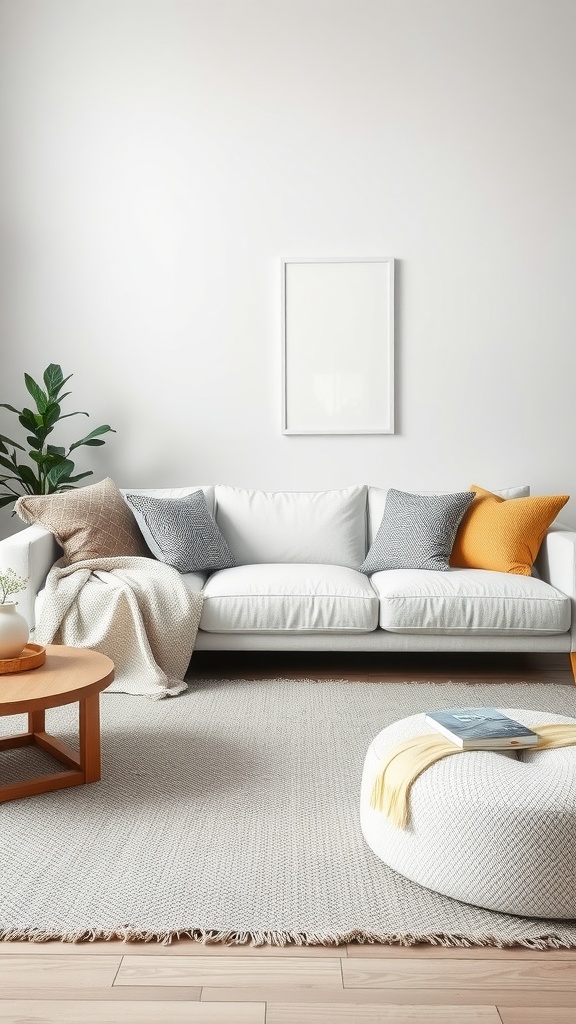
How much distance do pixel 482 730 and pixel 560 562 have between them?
187cm

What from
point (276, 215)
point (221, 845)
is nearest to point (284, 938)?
point (221, 845)

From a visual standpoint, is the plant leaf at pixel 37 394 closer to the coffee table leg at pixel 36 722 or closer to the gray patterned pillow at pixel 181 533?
the gray patterned pillow at pixel 181 533

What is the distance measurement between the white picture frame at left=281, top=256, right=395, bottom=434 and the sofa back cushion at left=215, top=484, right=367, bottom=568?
1.73ft

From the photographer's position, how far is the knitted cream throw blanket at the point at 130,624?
346cm

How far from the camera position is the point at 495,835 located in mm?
1786

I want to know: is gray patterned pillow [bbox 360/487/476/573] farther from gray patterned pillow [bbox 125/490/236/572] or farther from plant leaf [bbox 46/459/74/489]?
plant leaf [bbox 46/459/74/489]

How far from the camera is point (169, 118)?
15.2 ft

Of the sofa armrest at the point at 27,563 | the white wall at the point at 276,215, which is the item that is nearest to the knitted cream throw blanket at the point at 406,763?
the sofa armrest at the point at 27,563

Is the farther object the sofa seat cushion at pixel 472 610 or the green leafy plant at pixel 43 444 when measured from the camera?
the green leafy plant at pixel 43 444

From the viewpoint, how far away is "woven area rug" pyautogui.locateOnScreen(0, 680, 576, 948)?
1.79 metres

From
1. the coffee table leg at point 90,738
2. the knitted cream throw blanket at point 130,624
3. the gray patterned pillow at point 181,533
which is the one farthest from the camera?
the gray patterned pillow at point 181,533

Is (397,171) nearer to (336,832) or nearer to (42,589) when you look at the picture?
(42,589)

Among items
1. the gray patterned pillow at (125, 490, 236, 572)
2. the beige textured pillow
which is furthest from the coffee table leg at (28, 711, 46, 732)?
the gray patterned pillow at (125, 490, 236, 572)

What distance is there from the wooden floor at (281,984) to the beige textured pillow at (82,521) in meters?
2.22
